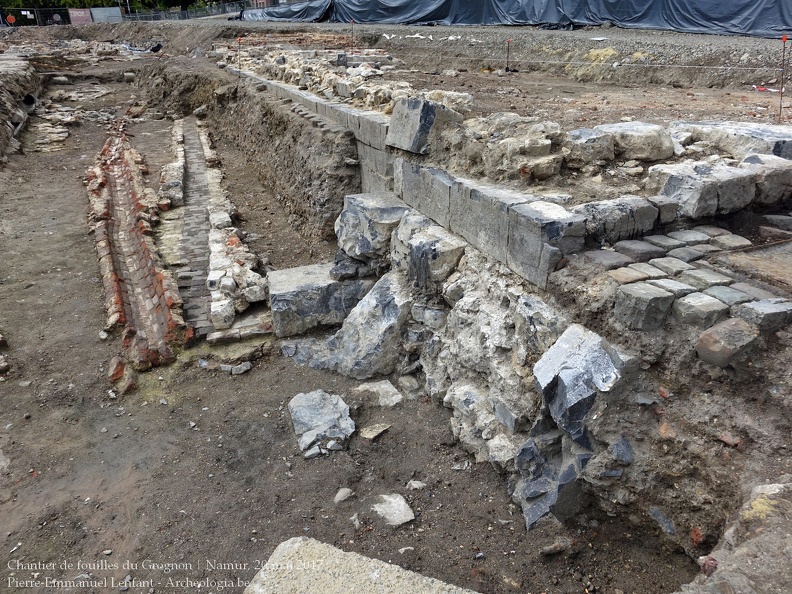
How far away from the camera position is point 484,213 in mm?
4199

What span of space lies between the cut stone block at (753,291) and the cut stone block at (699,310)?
0.72 ft

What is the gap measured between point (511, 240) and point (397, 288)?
153 cm

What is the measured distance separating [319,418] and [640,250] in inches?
108

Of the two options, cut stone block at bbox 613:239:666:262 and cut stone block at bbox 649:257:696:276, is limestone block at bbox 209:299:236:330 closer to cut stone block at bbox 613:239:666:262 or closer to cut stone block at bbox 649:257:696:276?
cut stone block at bbox 613:239:666:262

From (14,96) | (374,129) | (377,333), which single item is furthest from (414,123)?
(14,96)

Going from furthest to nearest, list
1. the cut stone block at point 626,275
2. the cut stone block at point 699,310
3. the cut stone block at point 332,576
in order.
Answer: the cut stone block at point 626,275 < the cut stone block at point 699,310 < the cut stone block at point 332,576

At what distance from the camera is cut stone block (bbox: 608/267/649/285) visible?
3.15 metres

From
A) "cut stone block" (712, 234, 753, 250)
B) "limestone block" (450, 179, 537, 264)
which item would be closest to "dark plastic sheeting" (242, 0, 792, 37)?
"cut stone block" (712, 234, 753, 250)

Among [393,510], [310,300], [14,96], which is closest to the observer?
[393,510]

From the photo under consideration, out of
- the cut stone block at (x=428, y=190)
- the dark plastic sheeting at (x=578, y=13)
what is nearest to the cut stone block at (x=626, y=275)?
the cut stone block at (x=428, y=190)

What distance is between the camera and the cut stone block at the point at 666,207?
12.1 ft

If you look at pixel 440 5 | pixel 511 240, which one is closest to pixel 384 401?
pixel 511 240

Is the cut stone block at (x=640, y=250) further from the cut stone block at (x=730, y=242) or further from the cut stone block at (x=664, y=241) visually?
the cut stone block at (x=730, y=242)

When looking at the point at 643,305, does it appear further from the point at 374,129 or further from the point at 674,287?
the point at 374,129
